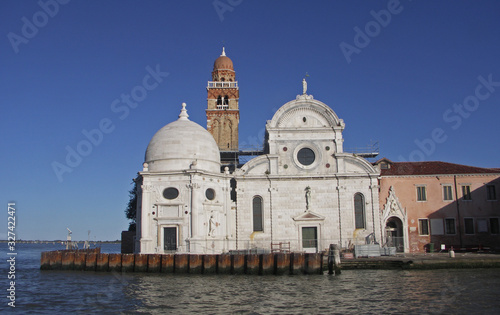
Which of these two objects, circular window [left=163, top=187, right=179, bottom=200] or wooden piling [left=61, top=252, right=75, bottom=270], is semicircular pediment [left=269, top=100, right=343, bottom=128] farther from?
wooden piling [left=61, top=252, right=75, bottom=270]

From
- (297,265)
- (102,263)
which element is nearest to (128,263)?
(102,263)

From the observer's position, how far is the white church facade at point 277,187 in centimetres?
3556

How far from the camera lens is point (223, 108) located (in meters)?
54.5

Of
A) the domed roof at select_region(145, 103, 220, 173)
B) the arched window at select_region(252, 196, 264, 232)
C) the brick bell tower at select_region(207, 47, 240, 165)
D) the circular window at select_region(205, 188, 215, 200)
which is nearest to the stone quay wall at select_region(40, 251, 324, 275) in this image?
the circular window at select_region(205, 188, 215, 200)

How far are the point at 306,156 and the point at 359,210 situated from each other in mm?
6122

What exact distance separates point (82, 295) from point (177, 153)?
16.0 metres

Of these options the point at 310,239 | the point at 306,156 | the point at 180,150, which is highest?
the point at 180,150

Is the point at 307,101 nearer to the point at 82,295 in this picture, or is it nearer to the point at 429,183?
the point at 429,183

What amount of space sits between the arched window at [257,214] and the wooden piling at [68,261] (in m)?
13.8

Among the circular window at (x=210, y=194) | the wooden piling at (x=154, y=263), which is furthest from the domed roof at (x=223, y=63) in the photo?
the wooden piling at (x=154, y=263)

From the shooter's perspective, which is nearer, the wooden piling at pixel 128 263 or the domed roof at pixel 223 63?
the wooden piling at pixel 128 263

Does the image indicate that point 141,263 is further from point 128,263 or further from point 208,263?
point 208,263

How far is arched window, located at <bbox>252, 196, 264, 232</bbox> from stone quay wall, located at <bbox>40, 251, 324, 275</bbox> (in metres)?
9.16

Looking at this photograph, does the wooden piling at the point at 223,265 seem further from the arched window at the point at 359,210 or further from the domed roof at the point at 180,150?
the arched window at the point at 359,210
